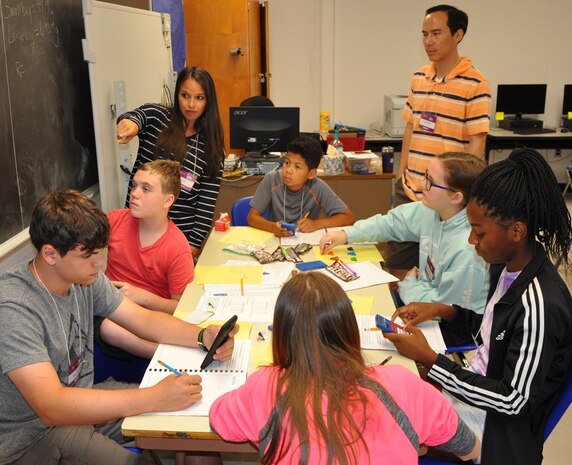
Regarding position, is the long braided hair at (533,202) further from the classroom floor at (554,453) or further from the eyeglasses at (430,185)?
the classroom floor at (554,453)

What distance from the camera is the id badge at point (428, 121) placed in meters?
3.53

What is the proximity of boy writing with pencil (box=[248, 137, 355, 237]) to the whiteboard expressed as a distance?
0.84m

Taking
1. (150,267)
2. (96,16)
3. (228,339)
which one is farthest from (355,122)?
(228,339)

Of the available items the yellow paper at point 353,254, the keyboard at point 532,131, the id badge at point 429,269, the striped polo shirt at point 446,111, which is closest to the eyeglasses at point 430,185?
the id badge at point 429,269

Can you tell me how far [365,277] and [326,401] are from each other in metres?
1.34

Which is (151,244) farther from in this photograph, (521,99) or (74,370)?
(521,99)

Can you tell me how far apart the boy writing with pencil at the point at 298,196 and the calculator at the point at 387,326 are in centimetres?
132

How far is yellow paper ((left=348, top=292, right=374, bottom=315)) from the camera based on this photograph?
2.19 m

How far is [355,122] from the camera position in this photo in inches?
298

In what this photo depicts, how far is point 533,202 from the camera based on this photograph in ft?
5.46

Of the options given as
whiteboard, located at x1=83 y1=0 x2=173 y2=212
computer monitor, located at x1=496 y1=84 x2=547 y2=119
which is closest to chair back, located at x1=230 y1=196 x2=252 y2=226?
whiteboard, located at x1=83 y1=0 x2=173 y2=212

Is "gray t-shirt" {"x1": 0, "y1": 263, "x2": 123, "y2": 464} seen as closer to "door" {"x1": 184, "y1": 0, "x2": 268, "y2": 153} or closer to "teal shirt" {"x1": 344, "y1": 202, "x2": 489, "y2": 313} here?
"teal shirt" {"x1": 344, "y1": 202, "x2": 489, "y2": 313}

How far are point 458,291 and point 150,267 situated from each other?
4.06 ft

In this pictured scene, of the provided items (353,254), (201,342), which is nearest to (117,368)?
(201,342)
